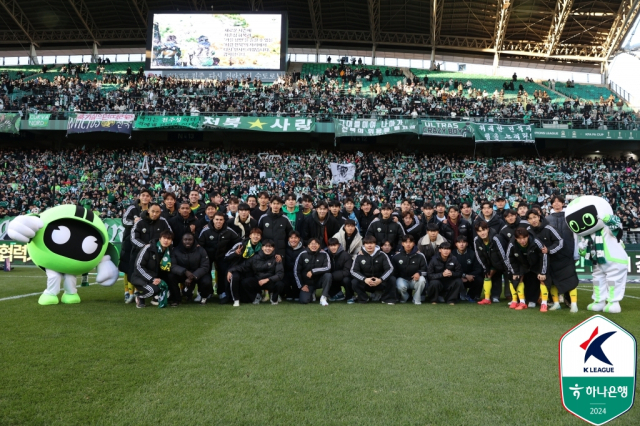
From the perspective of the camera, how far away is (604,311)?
7.32 m

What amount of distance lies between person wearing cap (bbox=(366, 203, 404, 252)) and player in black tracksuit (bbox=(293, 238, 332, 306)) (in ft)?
4.15

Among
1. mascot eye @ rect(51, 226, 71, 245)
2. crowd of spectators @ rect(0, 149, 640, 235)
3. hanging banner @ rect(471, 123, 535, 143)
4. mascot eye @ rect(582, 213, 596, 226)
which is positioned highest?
hanging banner @ rect(471, 123, 535, 143)

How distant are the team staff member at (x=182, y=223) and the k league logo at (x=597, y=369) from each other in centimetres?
731

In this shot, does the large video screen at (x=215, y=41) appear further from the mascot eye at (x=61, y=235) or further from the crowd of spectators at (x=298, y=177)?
the mascot eye at (x=61, y=235)

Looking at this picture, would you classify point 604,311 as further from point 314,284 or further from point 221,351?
point 221,351

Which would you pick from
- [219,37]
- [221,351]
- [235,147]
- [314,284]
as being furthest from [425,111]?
[221,351]

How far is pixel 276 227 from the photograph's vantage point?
8398 mm

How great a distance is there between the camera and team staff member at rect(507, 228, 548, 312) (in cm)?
756

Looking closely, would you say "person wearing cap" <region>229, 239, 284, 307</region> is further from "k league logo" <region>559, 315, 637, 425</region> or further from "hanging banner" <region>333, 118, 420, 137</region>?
"hanging banner" <region>333, 118, 420, 137</region>

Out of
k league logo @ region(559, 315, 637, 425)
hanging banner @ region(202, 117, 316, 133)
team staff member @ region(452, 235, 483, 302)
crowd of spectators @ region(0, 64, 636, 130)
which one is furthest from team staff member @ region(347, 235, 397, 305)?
crowd of spectators @ region(0, 64, 636, 130)

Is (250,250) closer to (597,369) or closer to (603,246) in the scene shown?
(603,246)

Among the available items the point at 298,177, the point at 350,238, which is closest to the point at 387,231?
the point at 350,238

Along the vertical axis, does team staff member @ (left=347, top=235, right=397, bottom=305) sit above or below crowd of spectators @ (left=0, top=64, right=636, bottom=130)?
below

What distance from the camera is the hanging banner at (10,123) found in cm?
2727
